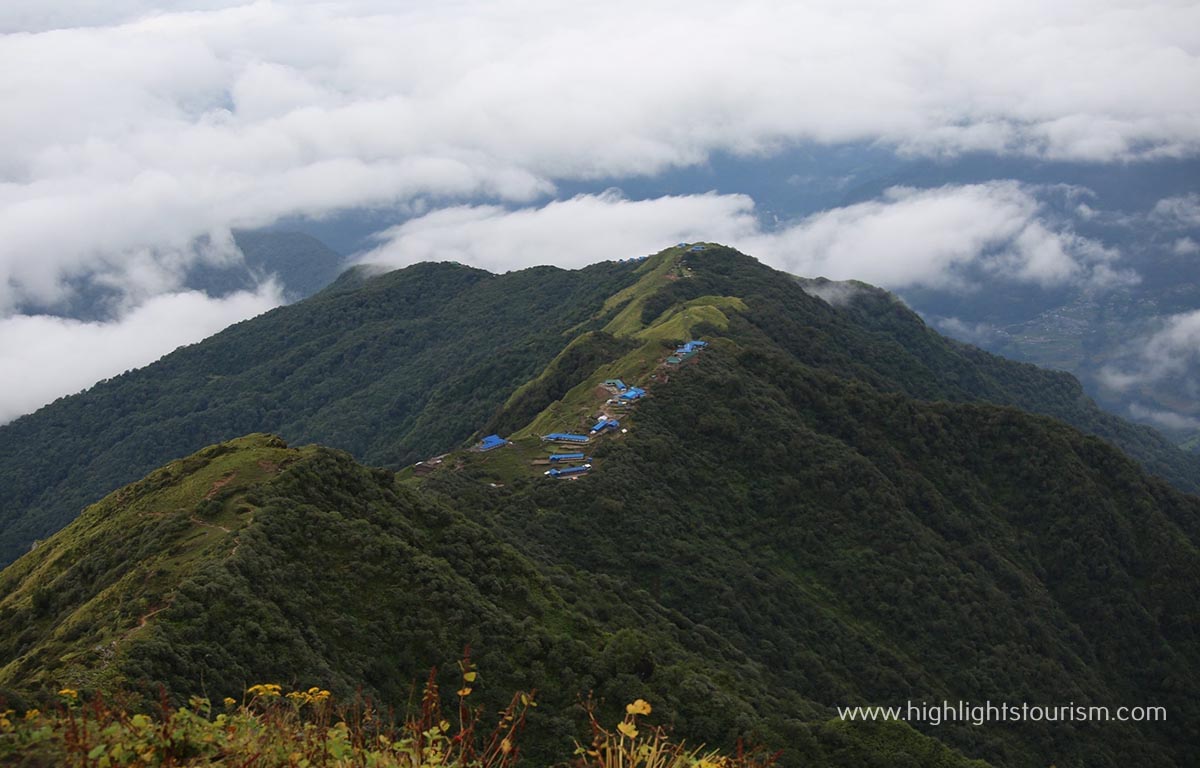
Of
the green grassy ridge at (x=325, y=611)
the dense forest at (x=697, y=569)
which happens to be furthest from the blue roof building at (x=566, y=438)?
the green grassy ridge at (x=325, y=611)

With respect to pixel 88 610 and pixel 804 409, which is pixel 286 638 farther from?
pixel 804 409

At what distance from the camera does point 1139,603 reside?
7662 cm

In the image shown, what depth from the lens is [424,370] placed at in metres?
158

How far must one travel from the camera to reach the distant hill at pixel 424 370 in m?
128

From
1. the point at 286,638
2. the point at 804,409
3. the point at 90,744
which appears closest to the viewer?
the point at 90,744

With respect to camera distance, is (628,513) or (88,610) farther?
(628,513)

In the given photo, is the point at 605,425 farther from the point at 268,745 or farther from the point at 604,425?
the point at 268,745

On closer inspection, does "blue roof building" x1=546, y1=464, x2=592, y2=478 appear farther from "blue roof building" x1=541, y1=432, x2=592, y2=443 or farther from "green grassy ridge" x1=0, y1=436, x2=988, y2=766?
"green grassy ridge" x1=0, y1=436, x2=988, y2=766

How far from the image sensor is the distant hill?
128 metres

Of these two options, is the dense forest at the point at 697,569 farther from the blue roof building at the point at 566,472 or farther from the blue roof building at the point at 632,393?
the blue roof building at the point at 632,393

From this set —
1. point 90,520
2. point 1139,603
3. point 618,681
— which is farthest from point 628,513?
point 1139,603

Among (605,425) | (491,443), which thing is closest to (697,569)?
(605,425)

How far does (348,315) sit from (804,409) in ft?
394

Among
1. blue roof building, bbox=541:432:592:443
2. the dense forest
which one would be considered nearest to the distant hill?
the dense forest
